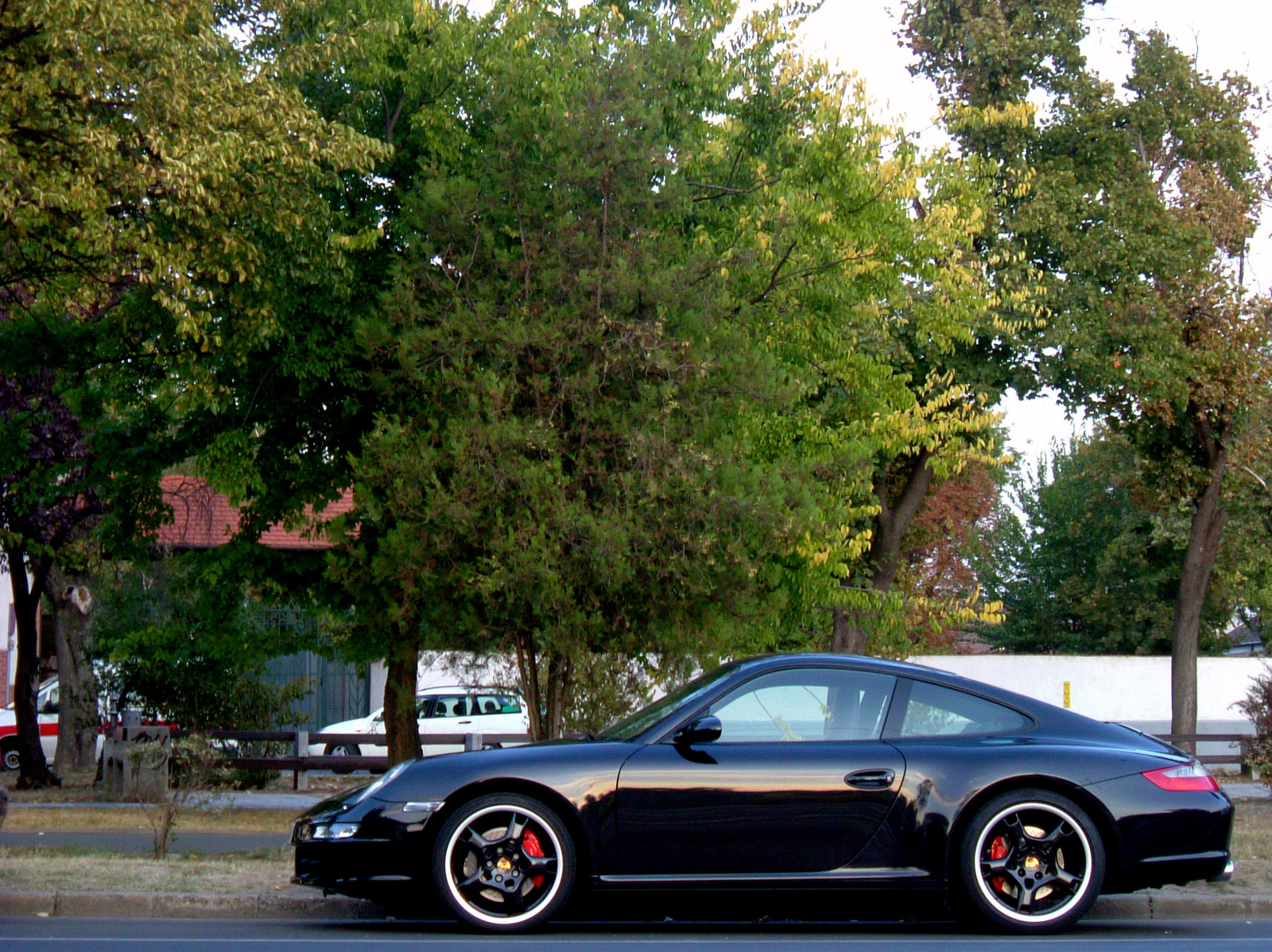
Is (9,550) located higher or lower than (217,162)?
lower

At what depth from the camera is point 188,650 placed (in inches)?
584

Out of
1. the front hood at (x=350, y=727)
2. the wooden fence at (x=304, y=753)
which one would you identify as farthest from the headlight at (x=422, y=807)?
the front hood at (x=350, y=727)

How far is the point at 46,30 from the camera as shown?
9789 mm

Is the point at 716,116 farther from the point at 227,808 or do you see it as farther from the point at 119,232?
the point at 227,808

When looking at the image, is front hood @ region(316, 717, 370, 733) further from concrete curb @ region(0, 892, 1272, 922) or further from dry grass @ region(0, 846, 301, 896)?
concrete curb @ region(0, 892, 1272, 922)

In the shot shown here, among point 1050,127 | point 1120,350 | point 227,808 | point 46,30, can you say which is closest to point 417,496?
point 46,30

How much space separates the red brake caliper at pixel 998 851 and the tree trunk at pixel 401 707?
23.3 ft

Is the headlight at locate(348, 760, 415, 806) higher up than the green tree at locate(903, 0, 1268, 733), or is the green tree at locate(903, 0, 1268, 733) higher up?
the green tree at locate(903, 0, 1268, 733)

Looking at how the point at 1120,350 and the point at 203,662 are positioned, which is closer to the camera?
the point at 203,662

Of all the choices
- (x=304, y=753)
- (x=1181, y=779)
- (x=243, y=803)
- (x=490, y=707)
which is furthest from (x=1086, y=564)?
(x=1181, y=779)

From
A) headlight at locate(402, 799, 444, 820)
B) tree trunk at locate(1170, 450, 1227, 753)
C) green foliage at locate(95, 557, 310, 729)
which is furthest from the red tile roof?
tree trunk at locate(1170, 450, 1227, 753)

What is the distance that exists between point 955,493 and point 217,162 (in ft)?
102

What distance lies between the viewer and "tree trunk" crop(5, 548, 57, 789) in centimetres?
1928

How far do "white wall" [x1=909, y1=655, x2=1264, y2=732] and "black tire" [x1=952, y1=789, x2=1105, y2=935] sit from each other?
22.8 m
